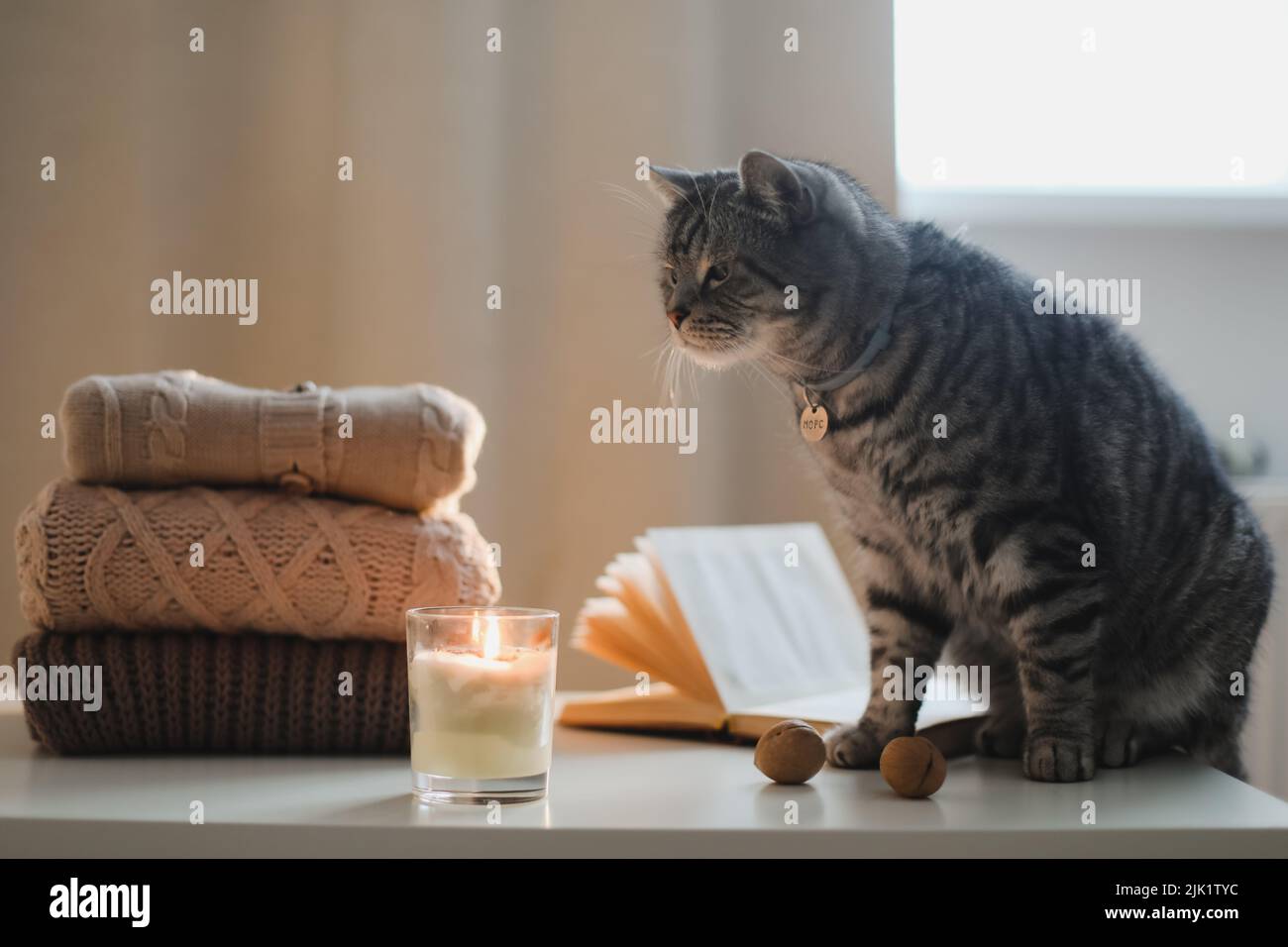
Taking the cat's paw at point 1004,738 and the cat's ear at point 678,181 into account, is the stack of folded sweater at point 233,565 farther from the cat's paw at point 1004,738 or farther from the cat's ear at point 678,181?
the cat's paw at point 1004,738

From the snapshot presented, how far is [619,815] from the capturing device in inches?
25.3

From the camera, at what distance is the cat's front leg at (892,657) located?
83 centimetres

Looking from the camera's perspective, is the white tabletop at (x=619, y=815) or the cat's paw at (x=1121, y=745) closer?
the white tabletop at (x=619, y=815)

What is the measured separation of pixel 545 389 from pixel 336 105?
465 mm

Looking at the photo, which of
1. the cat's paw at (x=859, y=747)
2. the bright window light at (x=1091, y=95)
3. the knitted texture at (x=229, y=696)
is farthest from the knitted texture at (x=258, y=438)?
the bright window light at (x=1091, y=95)

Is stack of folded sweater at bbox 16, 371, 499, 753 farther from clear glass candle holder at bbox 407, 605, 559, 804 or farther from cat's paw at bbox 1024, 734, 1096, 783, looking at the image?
cat's paw at bbox 1024, 734, 1096, 783

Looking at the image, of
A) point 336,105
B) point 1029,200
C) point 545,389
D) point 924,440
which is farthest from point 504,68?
point 924,440

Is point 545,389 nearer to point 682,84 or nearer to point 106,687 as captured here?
point 682,84

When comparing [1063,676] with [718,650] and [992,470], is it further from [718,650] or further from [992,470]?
[718,650]

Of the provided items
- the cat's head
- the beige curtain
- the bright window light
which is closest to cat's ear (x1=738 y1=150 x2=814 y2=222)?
the cat's head

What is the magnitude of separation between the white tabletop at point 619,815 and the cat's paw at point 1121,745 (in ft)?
0.11

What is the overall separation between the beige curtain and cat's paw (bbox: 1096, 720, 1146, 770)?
717 mm

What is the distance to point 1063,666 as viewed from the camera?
2.56 feet

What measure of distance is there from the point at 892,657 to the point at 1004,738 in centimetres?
10
